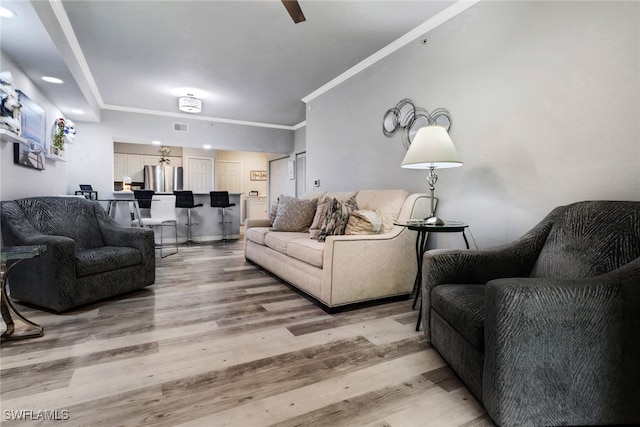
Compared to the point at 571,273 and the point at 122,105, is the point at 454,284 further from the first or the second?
the point at 122,105

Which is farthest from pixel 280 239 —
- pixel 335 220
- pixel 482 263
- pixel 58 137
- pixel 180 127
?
pixel 180 127

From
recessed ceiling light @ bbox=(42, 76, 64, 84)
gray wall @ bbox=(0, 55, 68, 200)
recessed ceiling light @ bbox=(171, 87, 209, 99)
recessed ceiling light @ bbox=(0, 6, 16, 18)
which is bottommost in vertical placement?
gray wall @ bbox=(0, 55, 68, 200)

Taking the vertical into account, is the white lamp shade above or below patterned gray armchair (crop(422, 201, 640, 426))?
above

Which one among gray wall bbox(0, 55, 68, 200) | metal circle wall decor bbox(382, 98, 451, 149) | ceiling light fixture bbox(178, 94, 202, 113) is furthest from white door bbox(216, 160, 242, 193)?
metal circle wall decor bbox(382, 98, 451, 149)

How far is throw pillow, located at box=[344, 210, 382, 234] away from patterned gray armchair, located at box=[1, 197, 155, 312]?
1950 mm

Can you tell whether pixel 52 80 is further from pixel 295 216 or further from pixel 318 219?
pixel 318 219

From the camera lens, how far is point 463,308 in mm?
1474

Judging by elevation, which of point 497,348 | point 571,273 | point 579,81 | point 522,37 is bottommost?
point 497,348

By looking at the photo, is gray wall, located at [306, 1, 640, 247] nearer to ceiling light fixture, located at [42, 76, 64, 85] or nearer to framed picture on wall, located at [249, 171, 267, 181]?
ceiling light fixture, located at [42, 76, 64, 85]

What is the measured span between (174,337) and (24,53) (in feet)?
9.98

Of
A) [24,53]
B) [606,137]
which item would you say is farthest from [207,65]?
[606,137]

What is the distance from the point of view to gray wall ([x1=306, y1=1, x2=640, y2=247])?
181cm

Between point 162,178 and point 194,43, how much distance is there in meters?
6.62

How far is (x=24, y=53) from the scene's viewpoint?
289 cm
